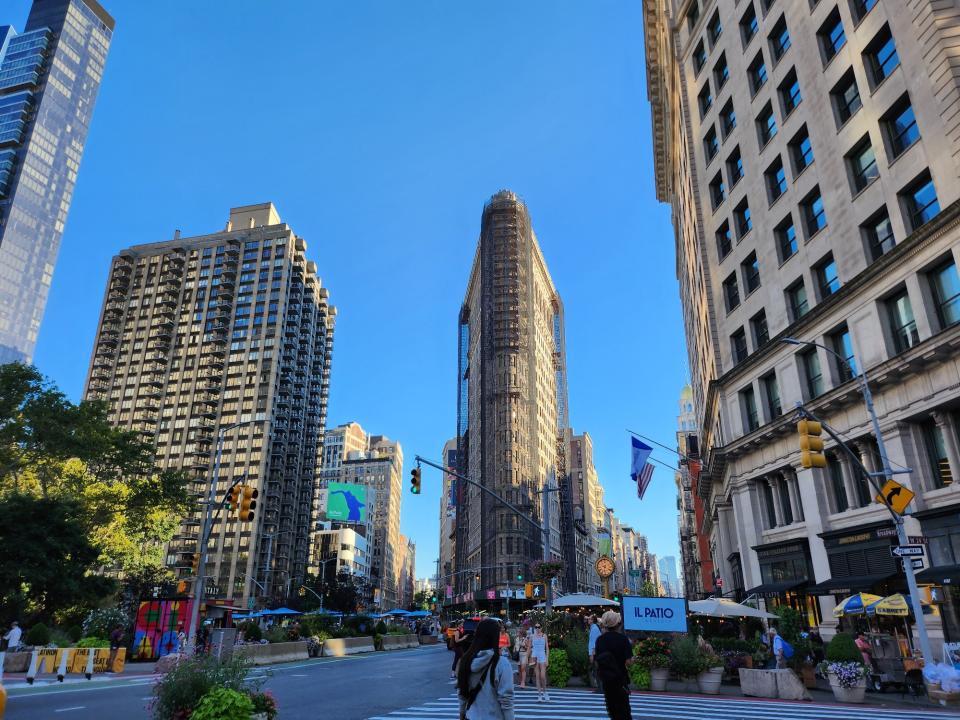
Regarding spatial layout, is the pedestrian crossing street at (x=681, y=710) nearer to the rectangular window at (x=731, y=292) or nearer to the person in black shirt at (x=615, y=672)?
the person in black shirt at (x=615, y=672)

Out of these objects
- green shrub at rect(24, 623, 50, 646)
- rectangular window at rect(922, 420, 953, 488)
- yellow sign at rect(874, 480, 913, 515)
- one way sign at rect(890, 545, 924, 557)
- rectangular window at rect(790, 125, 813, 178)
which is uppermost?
rectangular window at rect(790, 125, 813, 178)

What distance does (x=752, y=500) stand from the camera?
3522 cm

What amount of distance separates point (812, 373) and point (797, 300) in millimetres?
4039

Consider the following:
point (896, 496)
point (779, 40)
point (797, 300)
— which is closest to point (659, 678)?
point (896, 496)

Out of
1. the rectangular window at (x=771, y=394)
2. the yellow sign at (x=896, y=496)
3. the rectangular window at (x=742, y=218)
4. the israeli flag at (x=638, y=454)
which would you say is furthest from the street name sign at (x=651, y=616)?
the rectangular window at (x=742, y=218)

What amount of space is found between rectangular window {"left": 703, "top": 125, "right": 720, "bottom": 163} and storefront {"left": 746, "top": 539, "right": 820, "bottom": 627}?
81.9 ft

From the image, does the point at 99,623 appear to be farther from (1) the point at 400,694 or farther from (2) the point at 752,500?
(2) the point at 752,500

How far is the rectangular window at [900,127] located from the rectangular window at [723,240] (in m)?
14.1

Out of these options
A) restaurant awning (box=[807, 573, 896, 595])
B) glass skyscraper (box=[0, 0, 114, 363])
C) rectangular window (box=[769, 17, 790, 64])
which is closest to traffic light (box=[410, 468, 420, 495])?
restaurant awning (box=[807, 573, 896, 595])

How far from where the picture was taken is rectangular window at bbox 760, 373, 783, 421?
33.3 meters

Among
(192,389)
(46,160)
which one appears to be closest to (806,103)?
(192,389)

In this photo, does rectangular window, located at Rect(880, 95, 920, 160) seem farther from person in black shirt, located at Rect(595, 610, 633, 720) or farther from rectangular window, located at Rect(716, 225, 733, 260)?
person in black shirt, located at Rect(595, 610, 633, 720)

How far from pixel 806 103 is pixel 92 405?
4967 cm

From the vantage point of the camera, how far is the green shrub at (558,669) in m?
20.8
